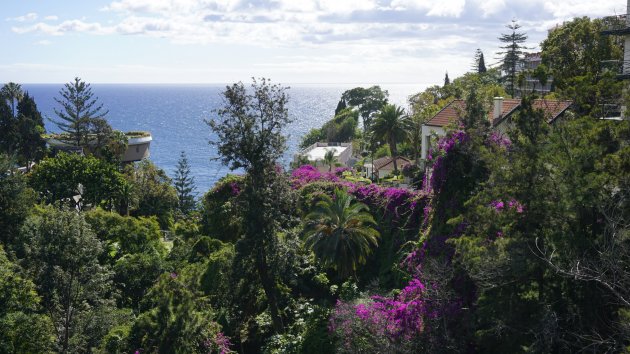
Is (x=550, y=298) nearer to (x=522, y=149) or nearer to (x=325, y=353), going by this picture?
(x=522, y=149)

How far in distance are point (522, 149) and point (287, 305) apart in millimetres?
12950

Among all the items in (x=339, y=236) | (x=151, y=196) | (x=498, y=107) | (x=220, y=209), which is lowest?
(x=151, y=196)

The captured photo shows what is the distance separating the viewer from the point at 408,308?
1769cm

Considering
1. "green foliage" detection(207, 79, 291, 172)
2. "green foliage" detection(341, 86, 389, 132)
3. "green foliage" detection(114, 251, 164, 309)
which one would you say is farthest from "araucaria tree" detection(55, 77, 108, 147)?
"green foliage" detection(341, 86, 389, 132)

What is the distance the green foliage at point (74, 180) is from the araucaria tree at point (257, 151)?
18.8 metres

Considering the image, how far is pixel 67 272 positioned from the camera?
19625 mm

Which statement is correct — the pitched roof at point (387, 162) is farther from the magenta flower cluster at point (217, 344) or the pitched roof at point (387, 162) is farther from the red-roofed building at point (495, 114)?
the magenta flower cluster at point (217, 344)

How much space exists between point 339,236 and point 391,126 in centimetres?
2220

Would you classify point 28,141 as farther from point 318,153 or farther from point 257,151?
point 257,151

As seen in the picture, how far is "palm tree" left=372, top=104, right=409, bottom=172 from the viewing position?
148 feet

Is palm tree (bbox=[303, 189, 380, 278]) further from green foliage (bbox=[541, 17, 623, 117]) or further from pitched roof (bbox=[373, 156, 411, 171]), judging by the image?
pitched roof (bbox=[373, 156, 411, 171])

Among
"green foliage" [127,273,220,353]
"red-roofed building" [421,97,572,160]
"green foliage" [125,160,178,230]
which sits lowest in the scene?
"green foliage" [125,160,178,230]

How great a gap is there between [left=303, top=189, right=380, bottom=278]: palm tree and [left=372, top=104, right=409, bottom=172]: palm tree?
20963mm

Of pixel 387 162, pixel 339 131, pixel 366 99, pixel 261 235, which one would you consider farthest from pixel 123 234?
pixel 366 99
